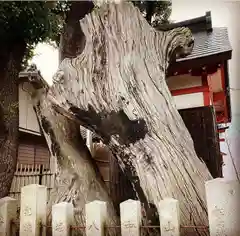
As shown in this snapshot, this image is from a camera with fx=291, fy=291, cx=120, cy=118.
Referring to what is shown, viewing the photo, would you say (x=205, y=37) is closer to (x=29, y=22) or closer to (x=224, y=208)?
(x=29, y=22)

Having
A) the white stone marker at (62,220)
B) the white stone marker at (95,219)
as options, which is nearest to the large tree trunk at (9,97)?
the white stone marker at (62,220)

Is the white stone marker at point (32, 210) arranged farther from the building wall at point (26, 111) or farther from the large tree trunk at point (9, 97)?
the building wall at point (26, 111)

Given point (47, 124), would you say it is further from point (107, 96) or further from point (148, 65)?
point (148, 65)

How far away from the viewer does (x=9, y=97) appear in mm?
1477

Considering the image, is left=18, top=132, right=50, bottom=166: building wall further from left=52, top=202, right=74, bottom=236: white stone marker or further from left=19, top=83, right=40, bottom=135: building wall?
left=52, top=202, right=74, bottom=236: white stone marker

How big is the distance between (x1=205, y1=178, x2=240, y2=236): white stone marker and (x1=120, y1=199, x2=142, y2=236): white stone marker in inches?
9.3

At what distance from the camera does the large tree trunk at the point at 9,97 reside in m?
1.43

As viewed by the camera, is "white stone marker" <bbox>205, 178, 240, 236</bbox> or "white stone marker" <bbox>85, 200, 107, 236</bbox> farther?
"white stone marker" <bbox>85, 200, 107, 236</bbox>

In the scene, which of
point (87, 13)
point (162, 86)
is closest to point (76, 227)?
point (162, 86)

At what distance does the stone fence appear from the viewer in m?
0.89

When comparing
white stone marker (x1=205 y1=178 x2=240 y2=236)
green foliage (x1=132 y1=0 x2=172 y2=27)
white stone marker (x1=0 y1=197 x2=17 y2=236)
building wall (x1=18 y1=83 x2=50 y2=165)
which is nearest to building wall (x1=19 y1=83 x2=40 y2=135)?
building wall (x1=18 y1=83 x2=50 y2=165)

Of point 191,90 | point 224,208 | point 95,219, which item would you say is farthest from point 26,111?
point 224,208

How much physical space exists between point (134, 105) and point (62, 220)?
1.77 feet

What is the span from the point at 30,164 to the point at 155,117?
651 mm
